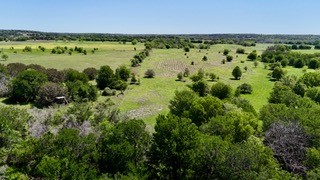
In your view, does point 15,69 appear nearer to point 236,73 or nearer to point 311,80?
point 236,73

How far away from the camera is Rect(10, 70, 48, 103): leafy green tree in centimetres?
9119

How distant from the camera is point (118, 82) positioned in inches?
4432

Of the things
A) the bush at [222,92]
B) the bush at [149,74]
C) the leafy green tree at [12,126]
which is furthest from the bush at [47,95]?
the bush at [149,74]

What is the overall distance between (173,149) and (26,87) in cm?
5990

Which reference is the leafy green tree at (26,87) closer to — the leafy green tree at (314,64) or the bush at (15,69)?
the bush at (15,69)

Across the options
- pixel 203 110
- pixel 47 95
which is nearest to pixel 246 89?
pixel 203 110

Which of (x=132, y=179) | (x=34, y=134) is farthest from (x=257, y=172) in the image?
(x=34, y=134)

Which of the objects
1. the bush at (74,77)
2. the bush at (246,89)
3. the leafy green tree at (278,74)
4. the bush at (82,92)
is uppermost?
the bush at (74,77)

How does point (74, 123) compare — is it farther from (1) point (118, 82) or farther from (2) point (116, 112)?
(1) point (118, 82)

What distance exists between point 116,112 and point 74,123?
11167 millimetres

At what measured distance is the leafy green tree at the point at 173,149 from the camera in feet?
154

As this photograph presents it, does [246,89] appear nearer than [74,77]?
No

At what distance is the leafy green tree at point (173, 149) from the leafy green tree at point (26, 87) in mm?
55791

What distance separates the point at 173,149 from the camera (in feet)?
153
